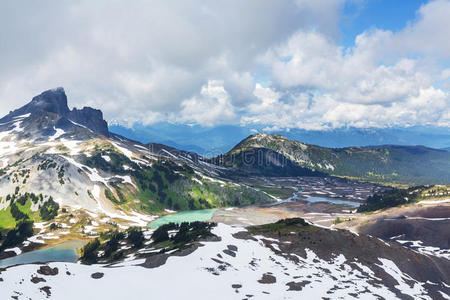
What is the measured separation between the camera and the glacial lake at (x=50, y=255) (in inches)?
4766

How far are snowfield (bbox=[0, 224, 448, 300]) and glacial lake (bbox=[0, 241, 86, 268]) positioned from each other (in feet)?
233

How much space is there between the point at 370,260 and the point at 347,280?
24.7 metres

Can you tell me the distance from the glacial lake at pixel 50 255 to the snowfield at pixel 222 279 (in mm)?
70899

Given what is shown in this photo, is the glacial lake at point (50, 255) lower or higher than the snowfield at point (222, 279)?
lower

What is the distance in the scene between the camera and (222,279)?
66375mm

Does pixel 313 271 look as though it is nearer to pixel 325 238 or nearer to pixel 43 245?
pixel 325 238

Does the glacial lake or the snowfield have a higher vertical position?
the snowfield

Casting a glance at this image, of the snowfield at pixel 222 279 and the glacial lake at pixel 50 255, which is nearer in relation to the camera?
the snowfield at pixel 222 279

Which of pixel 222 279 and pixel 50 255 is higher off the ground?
pixel 222 279

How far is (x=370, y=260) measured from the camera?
98.3 m

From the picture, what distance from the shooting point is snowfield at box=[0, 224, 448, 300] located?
54.3 m

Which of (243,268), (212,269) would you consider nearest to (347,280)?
(243,268)

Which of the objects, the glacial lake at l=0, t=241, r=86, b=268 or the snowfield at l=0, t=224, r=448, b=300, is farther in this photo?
the glacial lake at l=0, t=241, r=86, b=268

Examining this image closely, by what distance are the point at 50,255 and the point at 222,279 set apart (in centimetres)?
10330
